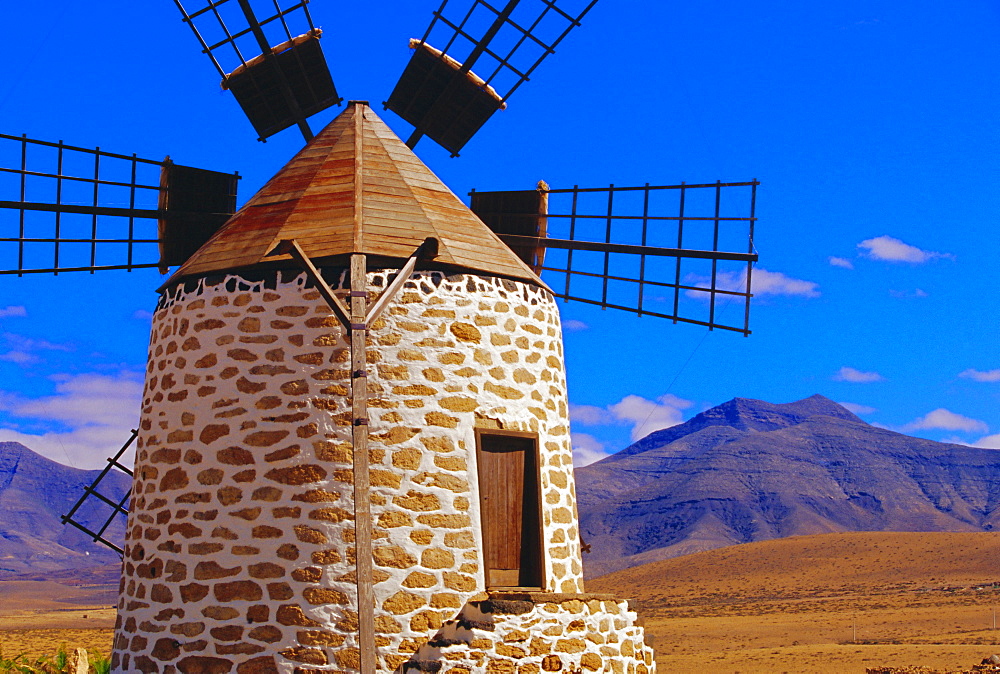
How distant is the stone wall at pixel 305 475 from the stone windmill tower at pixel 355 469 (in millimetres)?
20

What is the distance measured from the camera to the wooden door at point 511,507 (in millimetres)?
11562

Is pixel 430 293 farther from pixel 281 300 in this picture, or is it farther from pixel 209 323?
pixel 209 323

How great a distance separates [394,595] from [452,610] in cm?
57

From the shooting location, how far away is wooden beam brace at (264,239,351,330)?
10516 millimetres

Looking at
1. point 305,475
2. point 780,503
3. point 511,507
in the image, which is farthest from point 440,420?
point 780,503

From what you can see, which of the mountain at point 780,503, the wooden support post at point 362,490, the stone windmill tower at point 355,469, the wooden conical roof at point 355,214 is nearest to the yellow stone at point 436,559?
the stone windmill tower at point 355,469

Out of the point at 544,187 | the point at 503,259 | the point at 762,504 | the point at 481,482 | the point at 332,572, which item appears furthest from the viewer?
the point at 762,504

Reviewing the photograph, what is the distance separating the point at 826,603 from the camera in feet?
201

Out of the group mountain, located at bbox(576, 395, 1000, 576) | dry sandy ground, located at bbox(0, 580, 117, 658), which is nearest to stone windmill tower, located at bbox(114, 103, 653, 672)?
dry sandy ground, located at bbox(0, 580, 117, 658)

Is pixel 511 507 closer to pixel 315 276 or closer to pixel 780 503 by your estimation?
pixel 315 276

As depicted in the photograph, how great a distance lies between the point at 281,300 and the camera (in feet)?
37.6

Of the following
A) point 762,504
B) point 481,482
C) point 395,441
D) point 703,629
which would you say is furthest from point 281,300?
point 762,504

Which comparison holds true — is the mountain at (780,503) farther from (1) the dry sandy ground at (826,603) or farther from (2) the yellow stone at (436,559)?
(2) the yellow stone at (436,559)

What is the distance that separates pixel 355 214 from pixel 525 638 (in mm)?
4498
